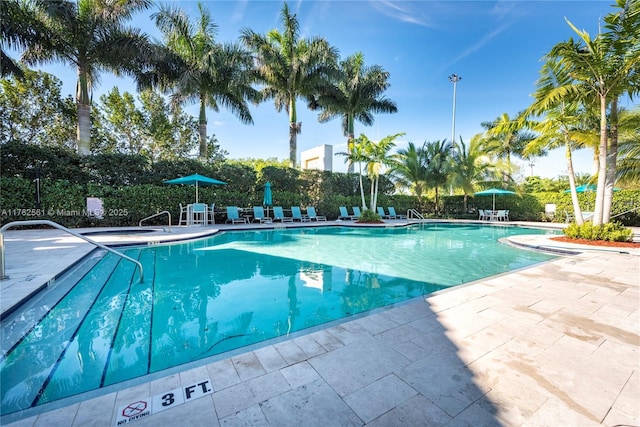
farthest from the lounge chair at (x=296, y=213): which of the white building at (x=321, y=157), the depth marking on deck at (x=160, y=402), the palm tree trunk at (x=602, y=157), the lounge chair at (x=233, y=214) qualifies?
the depth marking on deck at (x=160, y=402)

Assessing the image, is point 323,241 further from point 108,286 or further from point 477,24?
point 477,24

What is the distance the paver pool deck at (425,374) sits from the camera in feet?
5.60

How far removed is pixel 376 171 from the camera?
16.0 metres

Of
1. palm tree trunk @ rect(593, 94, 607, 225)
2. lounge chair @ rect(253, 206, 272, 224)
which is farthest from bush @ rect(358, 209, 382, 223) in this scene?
palm tree trunk @ rect(593, 94, 607, 225)

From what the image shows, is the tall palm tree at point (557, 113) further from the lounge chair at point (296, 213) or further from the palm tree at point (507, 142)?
the palm tree at point (507, 142)

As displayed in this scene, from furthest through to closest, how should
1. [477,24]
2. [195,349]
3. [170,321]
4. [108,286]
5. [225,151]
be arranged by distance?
[225,151] < [477,24] < [108,286] < [170,321] < [195,349]

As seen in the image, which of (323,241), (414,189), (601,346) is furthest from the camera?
(414,189)

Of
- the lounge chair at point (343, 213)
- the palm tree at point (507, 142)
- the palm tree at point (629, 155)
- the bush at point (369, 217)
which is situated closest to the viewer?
the palm tree at point (629, 155)

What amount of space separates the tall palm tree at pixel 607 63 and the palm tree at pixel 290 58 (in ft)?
41.0

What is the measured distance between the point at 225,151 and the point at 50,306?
1012 inches

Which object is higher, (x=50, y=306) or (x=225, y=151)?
(x=225, y=151)

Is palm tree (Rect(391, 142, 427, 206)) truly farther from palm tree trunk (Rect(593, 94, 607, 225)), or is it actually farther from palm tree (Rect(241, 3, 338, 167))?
palm tree trunk (Rect(593, 94, 607, 225))

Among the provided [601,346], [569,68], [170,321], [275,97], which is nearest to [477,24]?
[569,68]

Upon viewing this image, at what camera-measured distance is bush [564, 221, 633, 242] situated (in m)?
8.70
